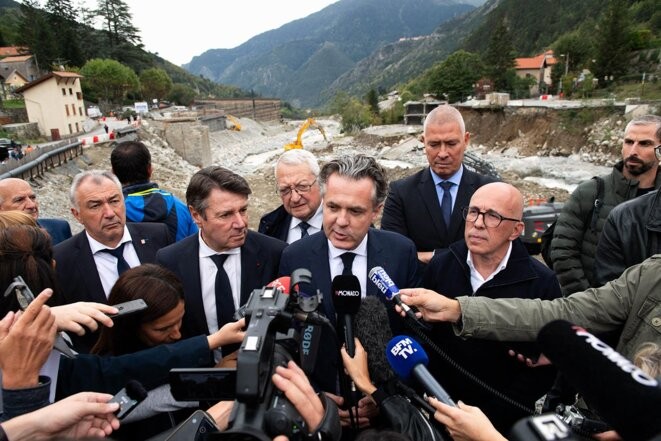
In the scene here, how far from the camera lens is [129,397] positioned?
1751 millimetres

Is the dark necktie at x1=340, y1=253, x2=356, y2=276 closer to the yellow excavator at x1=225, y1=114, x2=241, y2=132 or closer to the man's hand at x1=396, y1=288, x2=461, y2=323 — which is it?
the man's hand at x1=396, y1=288, x2=461, y2=323

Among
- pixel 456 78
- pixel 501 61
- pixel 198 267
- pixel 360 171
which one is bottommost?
pixel 198 267

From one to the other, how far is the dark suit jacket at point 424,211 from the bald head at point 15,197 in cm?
359

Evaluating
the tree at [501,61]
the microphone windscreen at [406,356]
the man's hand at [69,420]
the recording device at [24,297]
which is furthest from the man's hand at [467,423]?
the tree at [501,61]

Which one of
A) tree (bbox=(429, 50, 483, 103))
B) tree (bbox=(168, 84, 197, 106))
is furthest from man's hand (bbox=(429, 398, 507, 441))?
tree (bbox=(168, 84, 197, 106))

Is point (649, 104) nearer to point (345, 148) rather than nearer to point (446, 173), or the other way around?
point (345, 148)

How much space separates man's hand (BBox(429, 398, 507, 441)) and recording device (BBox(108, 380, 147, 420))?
1194mm

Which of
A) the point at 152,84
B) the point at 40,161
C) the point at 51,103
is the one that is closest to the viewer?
the point at 40,161

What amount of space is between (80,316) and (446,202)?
3.05m

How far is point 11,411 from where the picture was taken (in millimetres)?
1683

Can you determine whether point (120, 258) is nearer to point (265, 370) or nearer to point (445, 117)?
point (265, 370)

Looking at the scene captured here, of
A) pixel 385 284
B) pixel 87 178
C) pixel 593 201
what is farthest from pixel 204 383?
pixel 593 201

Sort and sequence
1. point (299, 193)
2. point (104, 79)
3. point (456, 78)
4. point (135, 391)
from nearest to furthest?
point (135, 391) < point (299, 193) < point (104, 79) < point (456, 78)

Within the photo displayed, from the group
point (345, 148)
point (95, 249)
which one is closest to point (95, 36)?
point (345, 148)
